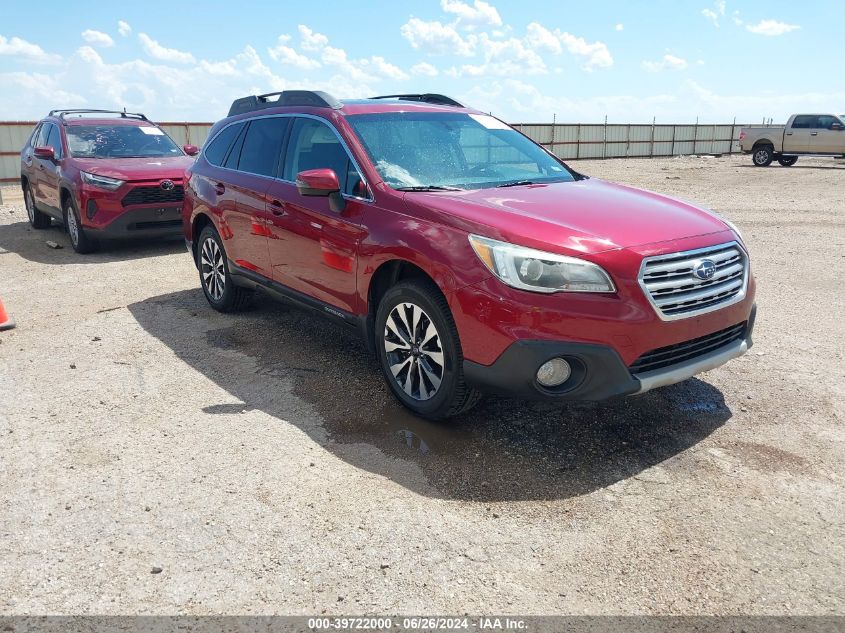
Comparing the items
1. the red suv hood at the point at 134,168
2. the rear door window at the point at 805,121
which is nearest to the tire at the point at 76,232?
the red suv hood at the point at 134,168

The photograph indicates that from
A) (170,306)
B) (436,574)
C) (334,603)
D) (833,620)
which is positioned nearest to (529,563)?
(436,574)

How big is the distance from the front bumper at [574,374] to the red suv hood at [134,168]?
7.39 meters

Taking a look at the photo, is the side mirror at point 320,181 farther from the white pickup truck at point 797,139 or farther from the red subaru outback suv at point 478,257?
the white pickup truck at point 797,139

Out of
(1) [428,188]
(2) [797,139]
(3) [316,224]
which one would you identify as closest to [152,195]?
(3) [316,224]

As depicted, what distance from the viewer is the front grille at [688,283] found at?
11.3 feet

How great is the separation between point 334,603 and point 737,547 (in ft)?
5.52

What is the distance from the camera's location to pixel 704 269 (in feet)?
11.8

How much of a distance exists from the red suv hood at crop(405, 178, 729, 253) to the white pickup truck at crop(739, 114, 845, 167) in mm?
26082

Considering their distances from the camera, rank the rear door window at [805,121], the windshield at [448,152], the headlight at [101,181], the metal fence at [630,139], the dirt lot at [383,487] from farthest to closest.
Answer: the metal fence at [630,139]
the rear door window at [805,121]
the headlight at [101,181]
the windshield at [448,152]
the dirt lot at [383,487]

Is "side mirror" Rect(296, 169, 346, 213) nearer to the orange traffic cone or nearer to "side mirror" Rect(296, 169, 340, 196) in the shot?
"side mirror" Rect(296, 169, 340, 196)

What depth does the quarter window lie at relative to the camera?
449 centimetres

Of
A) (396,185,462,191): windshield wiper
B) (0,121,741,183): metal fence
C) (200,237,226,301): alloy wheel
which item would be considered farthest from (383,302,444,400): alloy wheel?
(0,121,741,183): metal fence

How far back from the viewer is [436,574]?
2.79m

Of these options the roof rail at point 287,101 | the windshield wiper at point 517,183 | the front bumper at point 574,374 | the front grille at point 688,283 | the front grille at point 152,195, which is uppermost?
the roof rail at point 287,101
